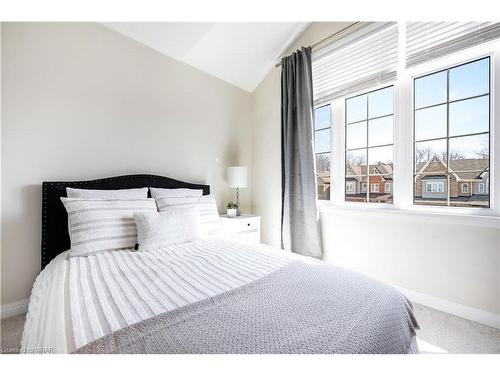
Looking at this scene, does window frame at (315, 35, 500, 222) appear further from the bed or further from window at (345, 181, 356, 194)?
the bed

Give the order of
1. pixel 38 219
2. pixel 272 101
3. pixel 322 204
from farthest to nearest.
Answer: pixel 272 101 → pixel 322 204 → pixel 38 219

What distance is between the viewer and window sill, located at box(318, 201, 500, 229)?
1.61 metres

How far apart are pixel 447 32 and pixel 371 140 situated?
3.12ft

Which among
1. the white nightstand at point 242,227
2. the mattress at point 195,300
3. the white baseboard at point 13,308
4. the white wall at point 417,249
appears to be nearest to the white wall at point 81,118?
the white baseboard at point 13,308

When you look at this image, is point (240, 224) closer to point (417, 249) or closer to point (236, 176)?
point (236, 176)

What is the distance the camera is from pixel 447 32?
1.72 m

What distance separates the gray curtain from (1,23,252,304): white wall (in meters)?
1.01

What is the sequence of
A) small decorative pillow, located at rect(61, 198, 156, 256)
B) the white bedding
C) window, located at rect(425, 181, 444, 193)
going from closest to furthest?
the white bedding, small decorative pillow, located at rect(61, 198, 156, 256), window, located at rect(425, 181, 444, 193)

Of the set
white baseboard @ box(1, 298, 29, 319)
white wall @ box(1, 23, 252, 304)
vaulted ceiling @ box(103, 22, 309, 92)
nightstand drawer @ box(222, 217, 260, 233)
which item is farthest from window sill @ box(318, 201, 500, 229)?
white baseboard @ box(1, 298, 29, 319)

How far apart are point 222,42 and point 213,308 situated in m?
2.67

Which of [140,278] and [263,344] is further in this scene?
[140,278]

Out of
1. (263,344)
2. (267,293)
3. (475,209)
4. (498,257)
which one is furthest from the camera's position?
(475,209)
